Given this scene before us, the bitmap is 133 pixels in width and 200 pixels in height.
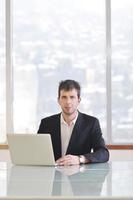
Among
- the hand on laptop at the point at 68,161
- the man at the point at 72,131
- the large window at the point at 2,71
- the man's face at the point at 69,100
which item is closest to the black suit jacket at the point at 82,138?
the man at the point at 72,131

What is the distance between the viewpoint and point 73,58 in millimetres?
4465

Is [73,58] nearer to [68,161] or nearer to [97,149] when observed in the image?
[97,149]

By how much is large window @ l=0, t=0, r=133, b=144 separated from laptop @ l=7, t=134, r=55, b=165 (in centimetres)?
203

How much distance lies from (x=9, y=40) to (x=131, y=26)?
1.40 m

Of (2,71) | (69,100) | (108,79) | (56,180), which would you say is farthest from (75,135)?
(2,71)

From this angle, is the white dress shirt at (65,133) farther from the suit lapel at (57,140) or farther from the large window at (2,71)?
the large window at (2,71)

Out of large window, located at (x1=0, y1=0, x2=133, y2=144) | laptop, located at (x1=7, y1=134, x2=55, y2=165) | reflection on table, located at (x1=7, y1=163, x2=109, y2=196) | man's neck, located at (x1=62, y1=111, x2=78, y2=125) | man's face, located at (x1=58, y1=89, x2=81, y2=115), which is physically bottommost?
reflection on table, located at (x1=7, y1=163, x2=109, y2=196)

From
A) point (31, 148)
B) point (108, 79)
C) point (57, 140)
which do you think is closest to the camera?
point (31, 148)

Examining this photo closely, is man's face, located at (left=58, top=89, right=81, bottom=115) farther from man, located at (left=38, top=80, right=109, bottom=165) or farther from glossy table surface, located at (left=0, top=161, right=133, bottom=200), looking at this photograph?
glossy table surface, located at (left=0, top=161, right=133, bottom=200)

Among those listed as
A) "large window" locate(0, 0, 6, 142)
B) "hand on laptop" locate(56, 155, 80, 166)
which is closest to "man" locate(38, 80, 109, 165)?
"hand on laptop" locate(56, 155, 80, 166)

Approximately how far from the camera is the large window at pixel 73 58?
14.5 feet

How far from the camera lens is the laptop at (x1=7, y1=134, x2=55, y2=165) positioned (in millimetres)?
2334

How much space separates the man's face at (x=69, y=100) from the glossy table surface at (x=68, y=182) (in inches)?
19.5

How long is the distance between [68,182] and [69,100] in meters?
0.99
